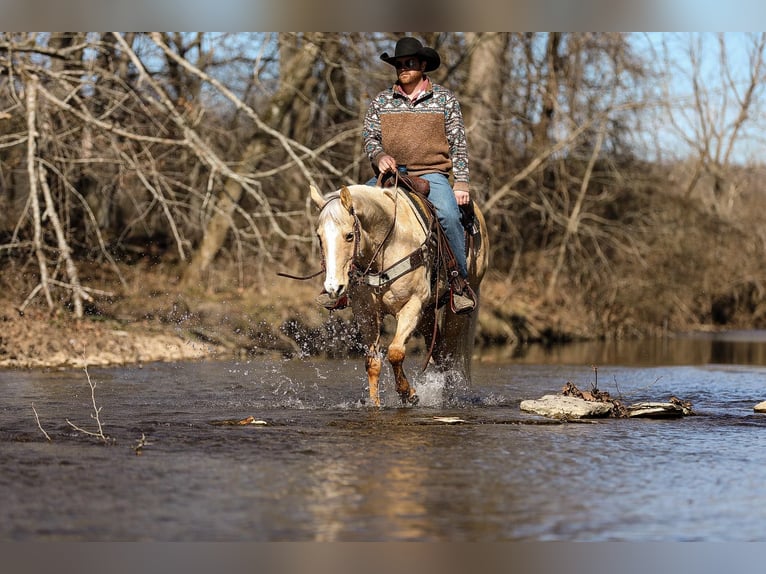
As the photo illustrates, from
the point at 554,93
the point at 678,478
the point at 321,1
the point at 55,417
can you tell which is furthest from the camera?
the point at 554,93

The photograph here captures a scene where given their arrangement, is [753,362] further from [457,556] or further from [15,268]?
[457,556]

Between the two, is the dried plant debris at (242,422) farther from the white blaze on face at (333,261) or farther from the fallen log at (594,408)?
the fallen log at (594,408)

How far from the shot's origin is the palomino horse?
30.4ft

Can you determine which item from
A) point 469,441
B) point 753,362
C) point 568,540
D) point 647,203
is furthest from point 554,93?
point 568,540

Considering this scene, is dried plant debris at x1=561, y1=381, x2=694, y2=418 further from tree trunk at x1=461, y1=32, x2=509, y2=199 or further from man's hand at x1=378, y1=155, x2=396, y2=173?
tree trunk at x1=461, y1=32, x2=509, y2=199

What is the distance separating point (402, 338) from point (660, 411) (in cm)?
232

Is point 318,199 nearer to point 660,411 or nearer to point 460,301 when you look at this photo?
point 460,301

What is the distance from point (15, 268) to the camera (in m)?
19.5

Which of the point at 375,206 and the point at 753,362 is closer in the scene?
the point at 375,206

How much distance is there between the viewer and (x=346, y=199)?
9266 mm

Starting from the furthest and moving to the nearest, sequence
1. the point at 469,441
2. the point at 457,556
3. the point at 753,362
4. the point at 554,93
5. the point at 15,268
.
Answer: the point at 554,93 < the point at 15,268 < the point at 753,362 < the point at 469,441 < the point at 457,556

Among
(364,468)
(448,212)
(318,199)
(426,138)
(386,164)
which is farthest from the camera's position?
(426,138)

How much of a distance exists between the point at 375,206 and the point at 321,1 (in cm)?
238

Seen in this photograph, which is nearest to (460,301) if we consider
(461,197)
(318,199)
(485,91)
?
(461,197)
